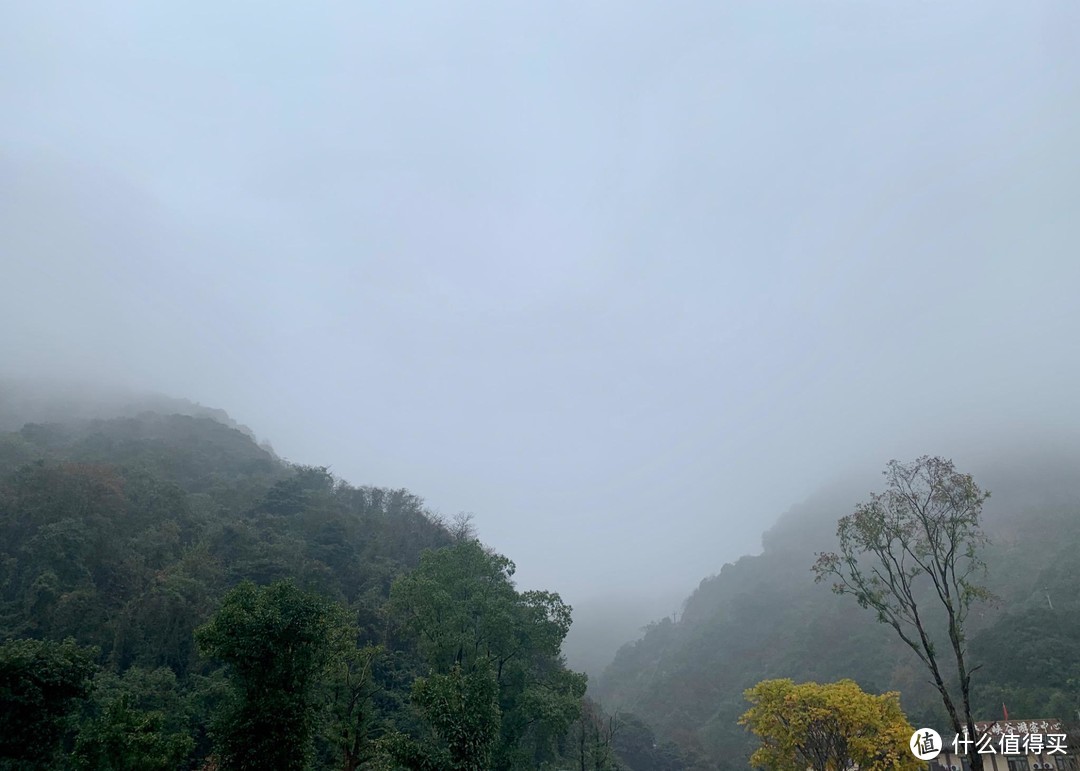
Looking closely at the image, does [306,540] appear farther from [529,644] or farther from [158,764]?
[158,764]

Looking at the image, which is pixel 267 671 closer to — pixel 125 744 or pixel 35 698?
pixel 125 744

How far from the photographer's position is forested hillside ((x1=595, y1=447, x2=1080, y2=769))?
1736 inches

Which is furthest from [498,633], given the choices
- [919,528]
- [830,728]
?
[919,528]

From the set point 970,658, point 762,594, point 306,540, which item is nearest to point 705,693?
point 762,594

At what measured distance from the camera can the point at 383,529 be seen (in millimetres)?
51406

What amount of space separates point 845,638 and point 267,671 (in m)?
71.5

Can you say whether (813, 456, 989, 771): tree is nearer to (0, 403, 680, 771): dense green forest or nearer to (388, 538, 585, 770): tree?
(0, 403, 680, 771): dense green forest

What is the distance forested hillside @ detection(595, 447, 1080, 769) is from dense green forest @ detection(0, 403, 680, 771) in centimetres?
2049

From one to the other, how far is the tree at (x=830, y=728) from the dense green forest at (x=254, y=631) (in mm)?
7554

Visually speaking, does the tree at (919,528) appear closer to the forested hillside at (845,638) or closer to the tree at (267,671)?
Answer: the tree at (267,671)

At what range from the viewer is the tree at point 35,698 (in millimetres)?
14312

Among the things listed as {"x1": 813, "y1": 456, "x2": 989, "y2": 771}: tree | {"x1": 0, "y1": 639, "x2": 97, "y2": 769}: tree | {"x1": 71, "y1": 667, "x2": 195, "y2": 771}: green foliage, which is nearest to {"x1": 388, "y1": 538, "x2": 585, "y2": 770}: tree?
{"x1": 71, "y1": 667, "x2": 195, "y2": 771}: green foliage

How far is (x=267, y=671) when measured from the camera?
15.2 meters

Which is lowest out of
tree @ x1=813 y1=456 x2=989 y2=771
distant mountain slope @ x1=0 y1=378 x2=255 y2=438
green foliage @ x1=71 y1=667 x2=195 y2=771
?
green foliage @ x1=71 y1=667 x2=195 y2=771
